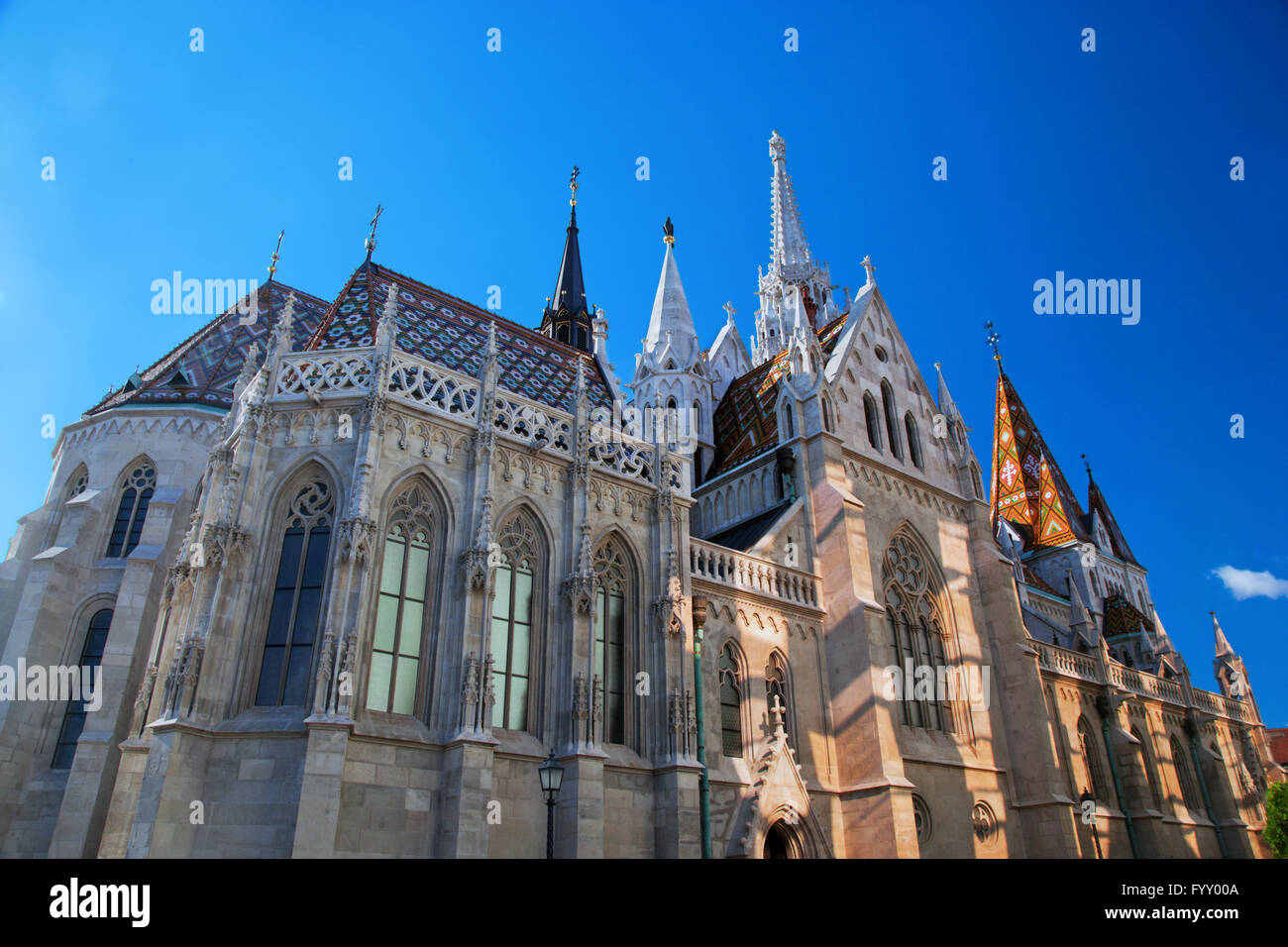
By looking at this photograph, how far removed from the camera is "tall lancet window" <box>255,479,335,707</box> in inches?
505

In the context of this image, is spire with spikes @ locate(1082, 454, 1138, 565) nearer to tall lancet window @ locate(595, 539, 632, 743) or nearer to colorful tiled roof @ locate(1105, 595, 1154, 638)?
colorful tiled roof @ locate(1105, 595, 1154, 638)

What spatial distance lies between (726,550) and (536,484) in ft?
16.7

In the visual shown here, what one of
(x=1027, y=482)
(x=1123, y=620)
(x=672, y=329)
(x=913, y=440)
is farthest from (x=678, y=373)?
(x=1027, y=482)

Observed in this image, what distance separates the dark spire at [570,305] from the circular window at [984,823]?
814 inches

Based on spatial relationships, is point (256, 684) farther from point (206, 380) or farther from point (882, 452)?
point (882, 452)

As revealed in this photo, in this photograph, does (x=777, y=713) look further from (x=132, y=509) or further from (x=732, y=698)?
(x=132, y=509)

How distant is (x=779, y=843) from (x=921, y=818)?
A: 4.68 metres

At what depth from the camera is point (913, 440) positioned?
83.1 feet

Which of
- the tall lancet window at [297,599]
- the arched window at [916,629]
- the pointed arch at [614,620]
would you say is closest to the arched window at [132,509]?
the tall lancet window at [297,599]

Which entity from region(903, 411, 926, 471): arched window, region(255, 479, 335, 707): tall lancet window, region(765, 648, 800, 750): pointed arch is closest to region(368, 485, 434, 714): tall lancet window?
region(255, 479, 335, 707): tall lancet window

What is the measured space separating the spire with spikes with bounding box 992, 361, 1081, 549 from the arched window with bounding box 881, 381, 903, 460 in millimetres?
22114

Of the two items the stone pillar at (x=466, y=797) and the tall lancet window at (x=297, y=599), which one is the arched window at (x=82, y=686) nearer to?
the tall lancet window at (x=297, y=599)
